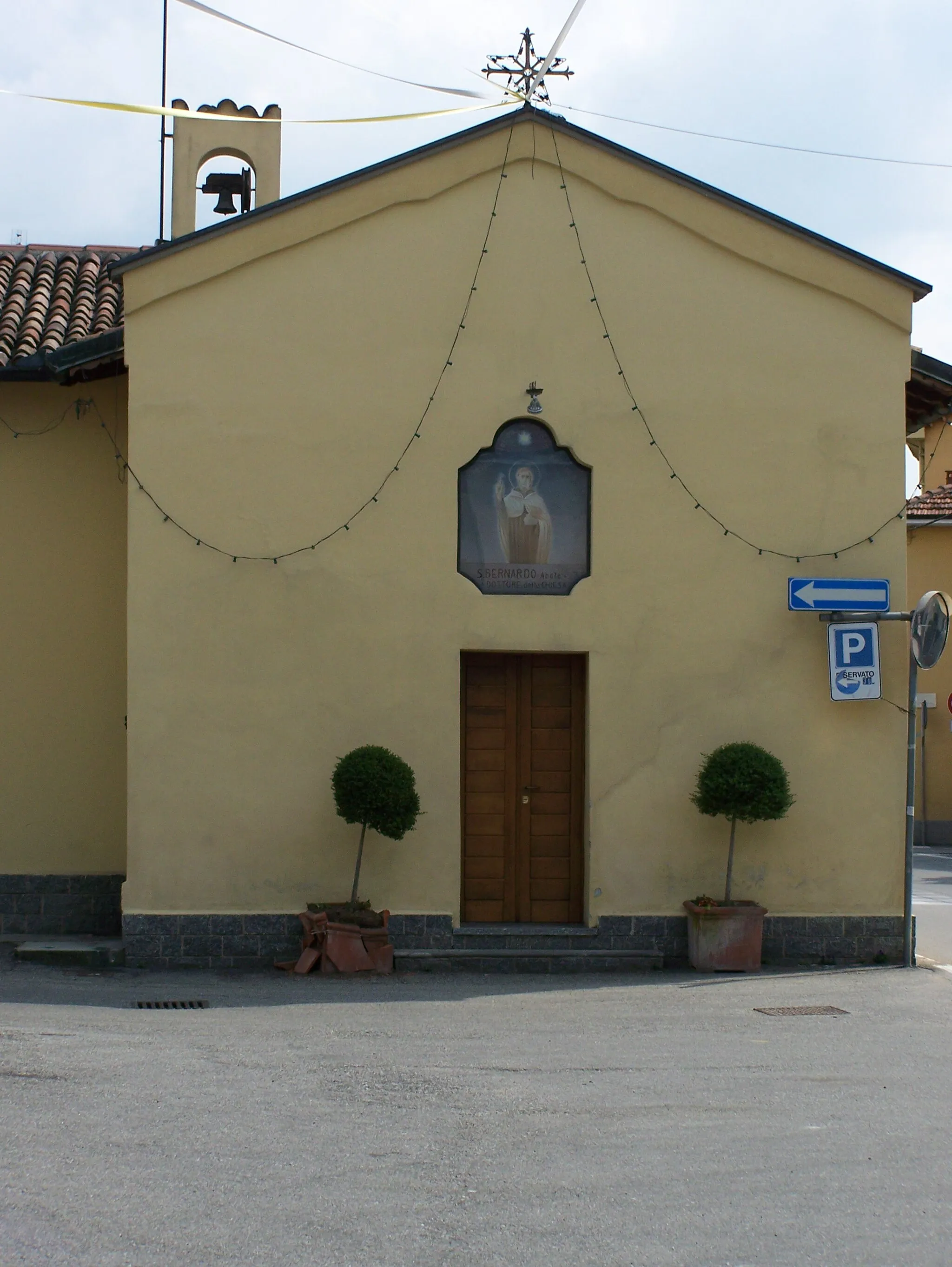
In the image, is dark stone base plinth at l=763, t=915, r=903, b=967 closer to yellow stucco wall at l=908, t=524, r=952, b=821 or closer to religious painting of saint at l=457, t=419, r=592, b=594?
religious painting of saint at l=457, t=419, r=592, b=594

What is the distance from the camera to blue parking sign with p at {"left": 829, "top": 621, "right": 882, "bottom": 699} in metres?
11.4

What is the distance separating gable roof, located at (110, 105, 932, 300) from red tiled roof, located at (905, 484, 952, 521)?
49.0 ft

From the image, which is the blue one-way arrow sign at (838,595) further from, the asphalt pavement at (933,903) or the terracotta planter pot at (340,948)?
the terracotta planter pot at (340,948)

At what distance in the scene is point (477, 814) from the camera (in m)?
11.5

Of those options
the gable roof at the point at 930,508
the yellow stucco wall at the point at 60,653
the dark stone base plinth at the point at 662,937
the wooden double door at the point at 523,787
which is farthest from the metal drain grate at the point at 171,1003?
the gable roof at the point at 930,508

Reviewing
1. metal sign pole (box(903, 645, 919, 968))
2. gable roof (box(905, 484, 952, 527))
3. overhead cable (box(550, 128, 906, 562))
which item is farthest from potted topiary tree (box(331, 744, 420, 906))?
gable roof (box(905, 484, 952, 527))

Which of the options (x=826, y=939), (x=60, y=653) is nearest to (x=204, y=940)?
(x=60, y=653)

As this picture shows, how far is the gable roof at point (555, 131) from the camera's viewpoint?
11.1 metres

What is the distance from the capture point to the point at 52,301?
13.2 meters

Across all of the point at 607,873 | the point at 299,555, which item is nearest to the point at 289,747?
the point at 299,555

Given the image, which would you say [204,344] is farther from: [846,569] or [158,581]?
[846,569]

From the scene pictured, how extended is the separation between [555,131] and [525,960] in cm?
687

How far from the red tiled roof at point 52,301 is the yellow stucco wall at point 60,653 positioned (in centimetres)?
45

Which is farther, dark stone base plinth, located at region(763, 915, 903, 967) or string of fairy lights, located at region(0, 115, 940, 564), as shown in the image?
dark stone base plinth, located at region(763, 915, 903, 967)
